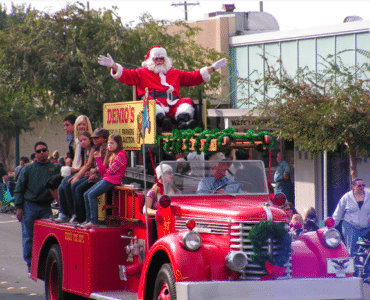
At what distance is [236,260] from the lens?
7129 millimetres

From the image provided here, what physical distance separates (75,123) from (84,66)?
1288 cm

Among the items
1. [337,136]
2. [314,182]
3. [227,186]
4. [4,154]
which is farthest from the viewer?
[4,154]

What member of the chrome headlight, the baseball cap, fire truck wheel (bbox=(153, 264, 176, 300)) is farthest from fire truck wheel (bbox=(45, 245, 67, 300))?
the chrome headlight

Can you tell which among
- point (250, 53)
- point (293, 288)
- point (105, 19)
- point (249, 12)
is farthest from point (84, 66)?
point (293, 288)

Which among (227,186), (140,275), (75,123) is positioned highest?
(75,123)

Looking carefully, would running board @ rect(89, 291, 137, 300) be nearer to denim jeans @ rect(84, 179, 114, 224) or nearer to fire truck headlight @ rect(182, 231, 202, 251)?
denim jeans @ rect(84, 179, 114, 224)

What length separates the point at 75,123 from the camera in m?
10.3

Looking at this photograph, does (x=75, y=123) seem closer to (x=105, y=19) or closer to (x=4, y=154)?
(x=105, y=19)

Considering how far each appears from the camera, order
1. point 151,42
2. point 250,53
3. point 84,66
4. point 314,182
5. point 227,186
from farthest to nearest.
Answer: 1. point 250,53
2. point 151,42
3. point 84,66
4. point 314,182
5. point 227,186

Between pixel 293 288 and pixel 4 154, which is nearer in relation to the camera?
pixel 293 288

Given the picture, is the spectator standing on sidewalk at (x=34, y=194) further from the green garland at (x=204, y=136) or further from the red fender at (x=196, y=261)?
the red fender at (x=196, y=261)

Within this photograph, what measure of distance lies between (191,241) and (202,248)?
143 mm

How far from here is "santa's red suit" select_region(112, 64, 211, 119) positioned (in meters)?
10.3

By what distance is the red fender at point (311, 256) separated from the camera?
Answer: 7793 mm
